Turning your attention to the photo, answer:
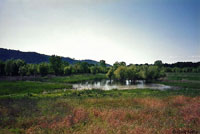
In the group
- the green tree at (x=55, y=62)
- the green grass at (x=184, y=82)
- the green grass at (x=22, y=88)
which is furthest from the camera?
the green tree at (x=55, y=62)

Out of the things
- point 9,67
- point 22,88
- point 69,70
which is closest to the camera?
point 22,88

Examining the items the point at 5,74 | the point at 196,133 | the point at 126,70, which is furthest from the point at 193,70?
the point at 5,74

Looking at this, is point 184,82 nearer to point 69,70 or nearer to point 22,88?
point 22,88

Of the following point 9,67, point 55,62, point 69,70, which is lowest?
point 69,70

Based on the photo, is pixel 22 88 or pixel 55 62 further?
pixel 55 62

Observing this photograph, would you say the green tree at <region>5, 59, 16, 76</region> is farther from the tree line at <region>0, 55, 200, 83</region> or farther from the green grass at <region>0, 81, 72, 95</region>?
the green grass at <region>0, 81, 72, 95</region>

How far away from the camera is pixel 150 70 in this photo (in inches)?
3226

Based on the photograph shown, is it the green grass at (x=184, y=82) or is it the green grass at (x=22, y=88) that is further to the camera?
the green grass at (x=184, y=82)

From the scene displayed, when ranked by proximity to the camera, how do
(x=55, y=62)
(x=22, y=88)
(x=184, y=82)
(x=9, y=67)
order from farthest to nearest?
(x=55, y=62) → (x=9, y=67) → (x=184, y=82) → (x=22, y=88)

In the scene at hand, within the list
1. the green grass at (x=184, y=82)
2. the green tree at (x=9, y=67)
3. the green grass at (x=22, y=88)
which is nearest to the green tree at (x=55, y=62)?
the green tree at (x=9, y=67)

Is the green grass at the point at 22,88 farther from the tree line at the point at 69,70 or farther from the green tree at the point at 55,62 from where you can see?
the green tree at the point at 55,62

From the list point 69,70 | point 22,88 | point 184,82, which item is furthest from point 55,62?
point 184,82

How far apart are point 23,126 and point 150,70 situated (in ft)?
269

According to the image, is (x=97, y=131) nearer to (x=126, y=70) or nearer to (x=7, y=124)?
(x=7, y=124)
